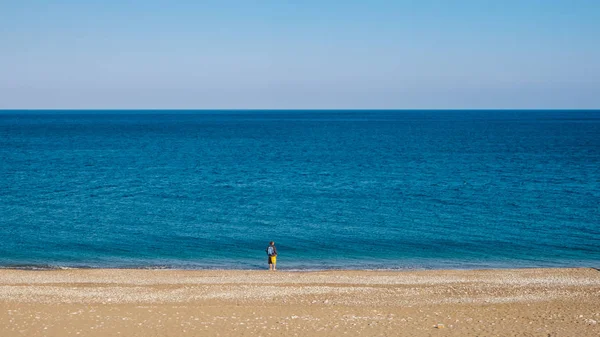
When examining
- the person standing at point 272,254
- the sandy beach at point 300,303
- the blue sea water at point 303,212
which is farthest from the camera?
the blue sea water at point 303,212

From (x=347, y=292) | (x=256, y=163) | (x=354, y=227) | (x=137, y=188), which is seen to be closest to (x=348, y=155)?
(x=256, y=163)

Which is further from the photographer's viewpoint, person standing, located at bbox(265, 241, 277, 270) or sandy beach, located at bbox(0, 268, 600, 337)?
person standing, located at bbox(265, 241, 277, 270)

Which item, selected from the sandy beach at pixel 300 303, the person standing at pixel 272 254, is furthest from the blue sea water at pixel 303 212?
the sandy beach at pixel 300 303

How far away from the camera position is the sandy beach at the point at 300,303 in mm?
19719

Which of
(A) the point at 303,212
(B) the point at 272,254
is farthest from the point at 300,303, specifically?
(A) the point at 303,212

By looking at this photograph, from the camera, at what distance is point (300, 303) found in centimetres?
2331

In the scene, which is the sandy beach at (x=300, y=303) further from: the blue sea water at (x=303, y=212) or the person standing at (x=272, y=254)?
the blue sea water at (x=303, y=212)

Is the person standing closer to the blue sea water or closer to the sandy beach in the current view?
the sandy beach

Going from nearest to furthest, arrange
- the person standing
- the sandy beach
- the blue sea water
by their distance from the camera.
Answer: the sandy beach < the person standing < the blue sea water

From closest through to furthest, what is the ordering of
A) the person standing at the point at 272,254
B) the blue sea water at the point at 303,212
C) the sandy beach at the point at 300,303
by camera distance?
the sandy beach at the point at 300,303 → the person standing at the point at 272,254 → the blue sea water at the point at 303,212

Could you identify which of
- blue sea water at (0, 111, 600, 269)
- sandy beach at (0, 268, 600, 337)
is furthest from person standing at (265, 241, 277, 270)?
blue sea water at (0, 111, 600, 269)

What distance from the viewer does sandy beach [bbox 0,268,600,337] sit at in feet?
64.7

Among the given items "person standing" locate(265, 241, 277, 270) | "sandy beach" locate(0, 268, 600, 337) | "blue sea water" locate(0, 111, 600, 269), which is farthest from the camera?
"blue sea water" locate(0, 111, 600, 269)

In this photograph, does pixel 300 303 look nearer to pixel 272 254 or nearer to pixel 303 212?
pixel 272 254
